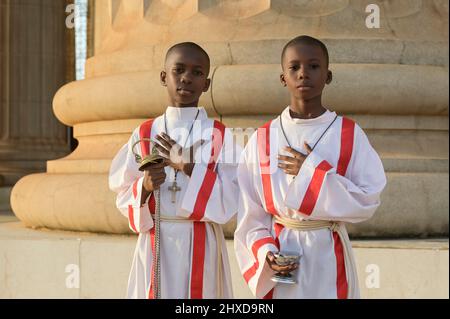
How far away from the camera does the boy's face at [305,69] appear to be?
4.45m

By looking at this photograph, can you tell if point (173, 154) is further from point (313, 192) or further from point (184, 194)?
point (313, 192)

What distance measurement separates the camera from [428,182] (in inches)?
286

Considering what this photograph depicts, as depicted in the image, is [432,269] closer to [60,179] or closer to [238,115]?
[238,115]

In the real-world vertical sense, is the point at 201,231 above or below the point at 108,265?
above

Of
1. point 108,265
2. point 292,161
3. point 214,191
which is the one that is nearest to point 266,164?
point 292,161

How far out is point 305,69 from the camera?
4.44 metres

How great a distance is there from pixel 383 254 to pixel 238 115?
182cm

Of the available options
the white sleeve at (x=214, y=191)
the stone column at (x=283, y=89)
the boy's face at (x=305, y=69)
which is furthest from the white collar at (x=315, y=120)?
the stone column at (x=283, y=89)

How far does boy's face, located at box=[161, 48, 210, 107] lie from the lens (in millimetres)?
4824

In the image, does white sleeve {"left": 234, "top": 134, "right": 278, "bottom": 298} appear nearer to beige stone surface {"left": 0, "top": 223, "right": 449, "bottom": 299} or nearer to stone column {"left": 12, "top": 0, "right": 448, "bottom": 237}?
beige stone surface {"left": 0, "top": 223, "right": 449, "bottom": 299}

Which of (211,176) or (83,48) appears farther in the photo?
(83,48)

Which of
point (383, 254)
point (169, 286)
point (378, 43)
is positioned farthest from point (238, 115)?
point (169, 286)

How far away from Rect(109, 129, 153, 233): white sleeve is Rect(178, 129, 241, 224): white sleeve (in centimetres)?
21

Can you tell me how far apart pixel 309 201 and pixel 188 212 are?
2.52ft
